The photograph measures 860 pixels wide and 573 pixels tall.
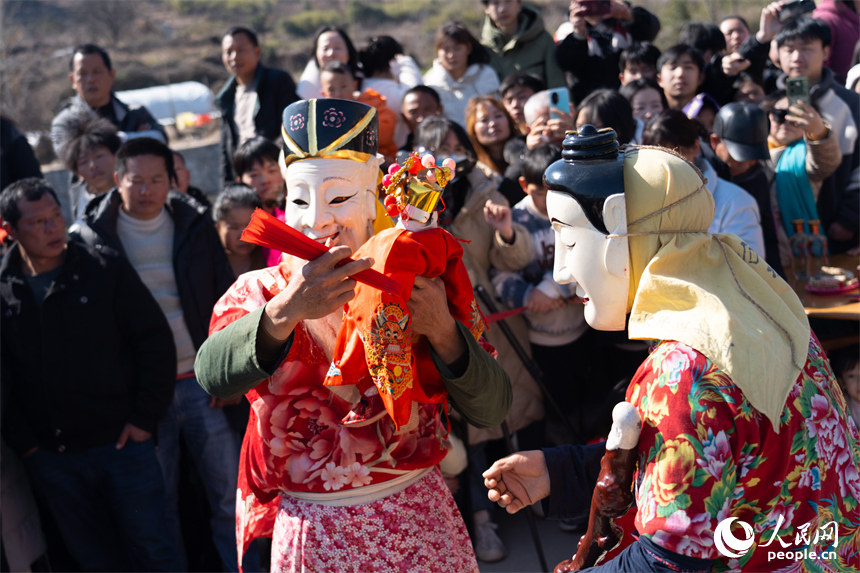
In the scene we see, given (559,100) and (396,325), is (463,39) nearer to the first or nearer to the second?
(559,100)

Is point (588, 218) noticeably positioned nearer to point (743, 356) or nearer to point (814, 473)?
point (743, 356)

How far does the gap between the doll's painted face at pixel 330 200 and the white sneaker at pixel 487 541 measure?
2281 mm

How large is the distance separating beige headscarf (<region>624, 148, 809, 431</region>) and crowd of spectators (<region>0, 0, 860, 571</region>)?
1.88m

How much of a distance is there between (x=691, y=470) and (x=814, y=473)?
296 mm

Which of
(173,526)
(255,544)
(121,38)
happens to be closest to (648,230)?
(255,544)

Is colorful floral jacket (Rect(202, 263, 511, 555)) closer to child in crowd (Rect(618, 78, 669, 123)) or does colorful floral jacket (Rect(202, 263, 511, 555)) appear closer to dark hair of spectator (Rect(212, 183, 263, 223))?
dark hair of spectator (Rect(212, 183, 263, 223))

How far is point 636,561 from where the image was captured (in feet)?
4.53

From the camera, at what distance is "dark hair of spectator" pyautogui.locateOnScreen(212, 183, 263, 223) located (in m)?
3.82

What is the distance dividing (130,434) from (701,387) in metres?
2.75

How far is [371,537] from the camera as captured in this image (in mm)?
1878

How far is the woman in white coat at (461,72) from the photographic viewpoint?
203 inches

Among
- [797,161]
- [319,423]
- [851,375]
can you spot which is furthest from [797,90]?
[319,423]

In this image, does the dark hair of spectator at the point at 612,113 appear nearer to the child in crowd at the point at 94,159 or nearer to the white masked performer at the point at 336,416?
the white masked performer at the point at 336,416

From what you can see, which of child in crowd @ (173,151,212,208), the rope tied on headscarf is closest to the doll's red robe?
the rope tied on headscarf
